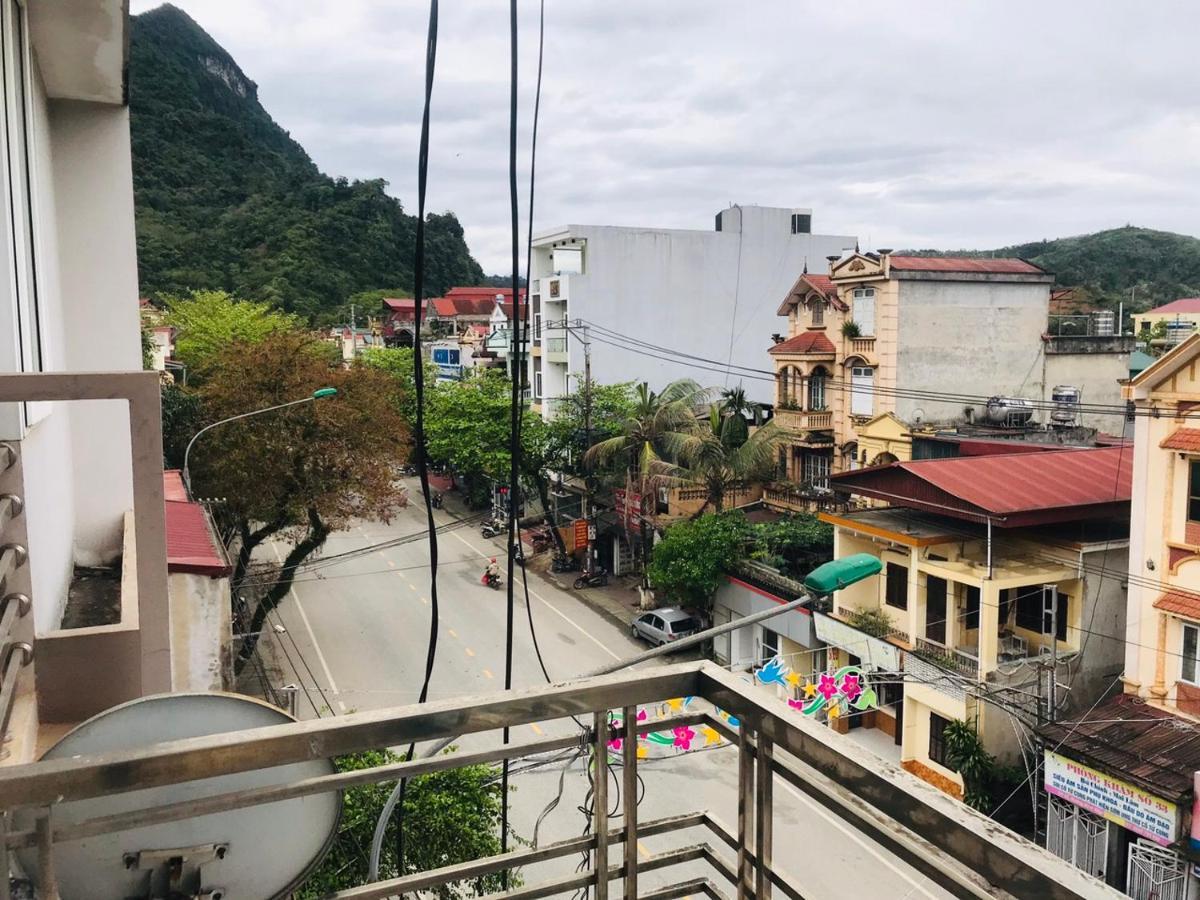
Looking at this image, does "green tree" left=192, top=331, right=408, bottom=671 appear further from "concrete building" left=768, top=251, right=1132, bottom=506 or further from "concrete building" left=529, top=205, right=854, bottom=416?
"concrete building" left=529, top=205, right=854, bottom=416

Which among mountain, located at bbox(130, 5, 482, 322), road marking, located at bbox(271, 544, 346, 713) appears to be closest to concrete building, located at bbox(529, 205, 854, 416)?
road marking, located at bbox(271, 544, 346, 713)

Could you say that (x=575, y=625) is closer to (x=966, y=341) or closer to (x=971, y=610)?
(x=971, y=610)

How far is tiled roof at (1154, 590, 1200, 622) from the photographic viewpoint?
12.9m

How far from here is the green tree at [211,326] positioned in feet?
105

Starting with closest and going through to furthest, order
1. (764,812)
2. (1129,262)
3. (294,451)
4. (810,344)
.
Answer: (764,812)
(294,451)
(810,344)
(1129,262)

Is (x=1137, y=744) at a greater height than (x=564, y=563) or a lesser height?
greater

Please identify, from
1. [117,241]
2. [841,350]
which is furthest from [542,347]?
[117,241]

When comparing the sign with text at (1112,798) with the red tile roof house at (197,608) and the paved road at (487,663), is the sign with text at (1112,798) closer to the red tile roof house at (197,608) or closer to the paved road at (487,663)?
the paved road at (487,663)

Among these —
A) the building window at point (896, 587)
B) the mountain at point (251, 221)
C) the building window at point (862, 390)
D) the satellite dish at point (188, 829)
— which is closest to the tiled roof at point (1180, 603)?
the building window at point (896, 587)

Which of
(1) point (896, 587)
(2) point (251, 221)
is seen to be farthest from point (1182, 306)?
(2) point (251, 221)

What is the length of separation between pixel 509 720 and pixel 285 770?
0.55m

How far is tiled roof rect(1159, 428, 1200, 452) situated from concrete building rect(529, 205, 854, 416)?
2132cm

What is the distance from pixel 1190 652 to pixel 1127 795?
2.29 metres

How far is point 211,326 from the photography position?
3306 cm
